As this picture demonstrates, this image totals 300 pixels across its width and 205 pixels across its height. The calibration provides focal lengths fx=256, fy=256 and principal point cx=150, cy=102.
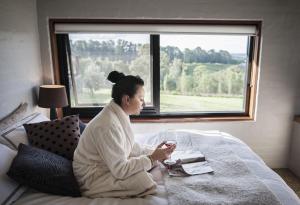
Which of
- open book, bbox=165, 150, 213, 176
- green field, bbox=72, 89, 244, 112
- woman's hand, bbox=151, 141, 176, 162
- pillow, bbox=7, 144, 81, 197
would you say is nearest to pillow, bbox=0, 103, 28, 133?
pillow, bbox=7, 144, 81, 197

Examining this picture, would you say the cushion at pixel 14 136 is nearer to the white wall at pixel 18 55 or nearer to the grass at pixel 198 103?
the white wall at pixel 18 55

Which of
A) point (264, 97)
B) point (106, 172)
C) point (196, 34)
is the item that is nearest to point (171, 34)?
point (196, 34)

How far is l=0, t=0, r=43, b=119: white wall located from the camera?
82.2 inches

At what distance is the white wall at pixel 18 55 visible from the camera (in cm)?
209

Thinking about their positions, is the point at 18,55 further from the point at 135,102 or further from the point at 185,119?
the point at 185,119

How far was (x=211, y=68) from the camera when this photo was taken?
9.79 ft

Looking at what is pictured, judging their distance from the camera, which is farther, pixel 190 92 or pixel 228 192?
pixel 190 92

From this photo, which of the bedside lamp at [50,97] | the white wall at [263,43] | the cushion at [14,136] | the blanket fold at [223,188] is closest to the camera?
the blanket fold at [223,188]

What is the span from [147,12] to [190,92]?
104cm

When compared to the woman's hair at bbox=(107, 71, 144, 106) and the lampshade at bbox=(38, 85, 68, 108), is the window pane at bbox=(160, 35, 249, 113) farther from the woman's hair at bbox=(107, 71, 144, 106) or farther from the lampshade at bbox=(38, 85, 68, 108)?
the woman's hair at bbox=(107, 71, 144, 106)

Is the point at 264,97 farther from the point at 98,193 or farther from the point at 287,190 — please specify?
the point at 98,193

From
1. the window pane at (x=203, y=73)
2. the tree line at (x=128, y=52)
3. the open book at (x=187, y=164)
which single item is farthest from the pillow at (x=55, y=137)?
the window pane at (x=203, y=73)

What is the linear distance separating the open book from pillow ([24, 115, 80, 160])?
2.22 ft

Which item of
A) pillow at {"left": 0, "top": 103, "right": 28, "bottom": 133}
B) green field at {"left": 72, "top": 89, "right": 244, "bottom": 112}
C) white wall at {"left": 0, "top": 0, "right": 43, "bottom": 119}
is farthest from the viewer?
green field at {"left": 72, "top": 89, "right": 244, "bottom": 112}
